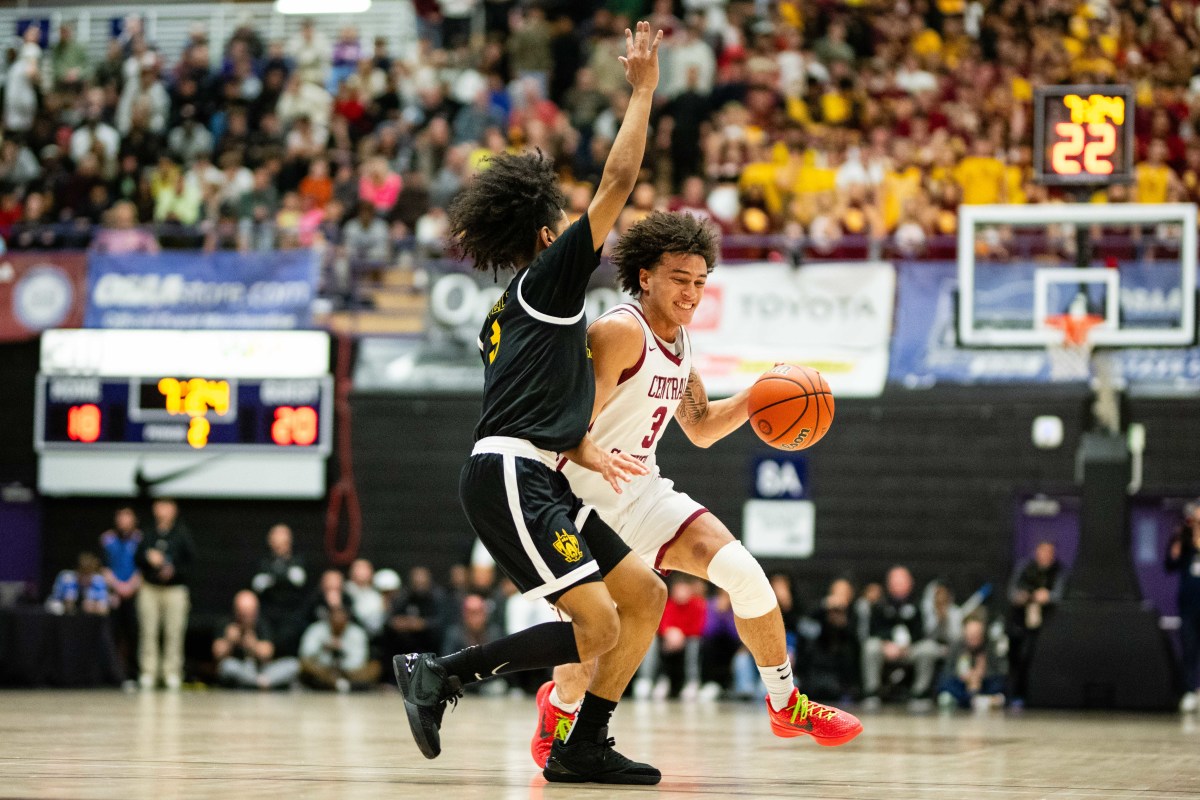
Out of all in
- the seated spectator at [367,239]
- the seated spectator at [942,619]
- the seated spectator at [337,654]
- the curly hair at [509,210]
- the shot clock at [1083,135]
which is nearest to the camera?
the curly hair at [509,210]

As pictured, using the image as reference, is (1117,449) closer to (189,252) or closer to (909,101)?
(909,101)

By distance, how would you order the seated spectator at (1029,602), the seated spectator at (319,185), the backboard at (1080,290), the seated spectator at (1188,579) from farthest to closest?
the seated spectator at (319,185)
the seated spectator at (1188,579)
the seated spectator at (1029,602)
the backboard at (1080,290)

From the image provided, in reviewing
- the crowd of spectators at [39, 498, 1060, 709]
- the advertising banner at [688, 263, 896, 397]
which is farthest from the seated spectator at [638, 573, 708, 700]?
the advertising banner at [688, 263, 896, 397]

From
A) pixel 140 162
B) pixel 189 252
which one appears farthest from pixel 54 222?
pixel 189 252

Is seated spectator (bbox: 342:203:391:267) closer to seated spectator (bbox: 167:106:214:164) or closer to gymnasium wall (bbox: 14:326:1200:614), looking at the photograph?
gymnasium wall (bbox: 14:326:1200:614)

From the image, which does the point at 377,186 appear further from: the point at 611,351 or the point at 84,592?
the point at 611,351

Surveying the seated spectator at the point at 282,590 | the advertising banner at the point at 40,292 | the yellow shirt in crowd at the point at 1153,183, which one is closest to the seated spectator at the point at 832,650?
the yellow shirt in crowd at the point at 1153,183

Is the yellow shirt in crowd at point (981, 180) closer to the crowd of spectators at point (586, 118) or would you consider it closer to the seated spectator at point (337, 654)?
the crowd of spectators at point (586, 118)

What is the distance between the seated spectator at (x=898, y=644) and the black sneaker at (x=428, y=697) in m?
9.05

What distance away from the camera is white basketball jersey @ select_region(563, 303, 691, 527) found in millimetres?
6340

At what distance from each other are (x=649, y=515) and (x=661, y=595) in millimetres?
469

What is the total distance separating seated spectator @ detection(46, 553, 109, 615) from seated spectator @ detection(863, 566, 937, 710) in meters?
7.39

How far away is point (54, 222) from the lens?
61.1 ft

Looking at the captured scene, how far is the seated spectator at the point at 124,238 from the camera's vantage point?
17.3 metres
